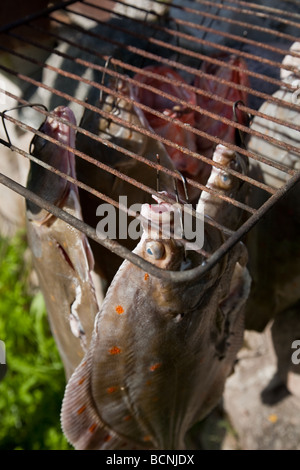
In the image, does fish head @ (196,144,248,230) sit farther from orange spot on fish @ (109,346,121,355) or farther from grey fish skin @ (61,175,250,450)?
orange spot on fish @ (109,346,121,355)

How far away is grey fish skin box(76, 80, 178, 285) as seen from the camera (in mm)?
1815

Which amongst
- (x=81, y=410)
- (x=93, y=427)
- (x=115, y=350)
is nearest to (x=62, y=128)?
(x=115, y=350)

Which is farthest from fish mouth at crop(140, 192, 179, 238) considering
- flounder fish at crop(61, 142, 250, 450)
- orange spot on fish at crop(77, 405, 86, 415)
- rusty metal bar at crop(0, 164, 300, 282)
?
orange spot on fish at crop(77, 405, 86, 415)

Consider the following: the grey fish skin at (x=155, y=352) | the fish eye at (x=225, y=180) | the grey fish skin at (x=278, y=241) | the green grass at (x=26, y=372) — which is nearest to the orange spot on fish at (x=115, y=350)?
the grey fish skin at (x=155, y=352)

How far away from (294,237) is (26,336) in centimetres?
192

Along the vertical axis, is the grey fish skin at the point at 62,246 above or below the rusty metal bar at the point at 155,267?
below

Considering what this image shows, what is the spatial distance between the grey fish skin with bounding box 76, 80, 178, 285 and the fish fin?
1.62 feet

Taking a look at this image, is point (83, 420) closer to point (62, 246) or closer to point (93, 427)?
point (93, 427)

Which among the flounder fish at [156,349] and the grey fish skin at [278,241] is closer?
the flounder fish at [156,349]

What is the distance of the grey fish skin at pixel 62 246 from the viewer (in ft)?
5.38

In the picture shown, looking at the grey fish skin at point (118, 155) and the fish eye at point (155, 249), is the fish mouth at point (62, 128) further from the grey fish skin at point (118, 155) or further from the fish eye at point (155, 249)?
the fish eye at point (155, 249)
